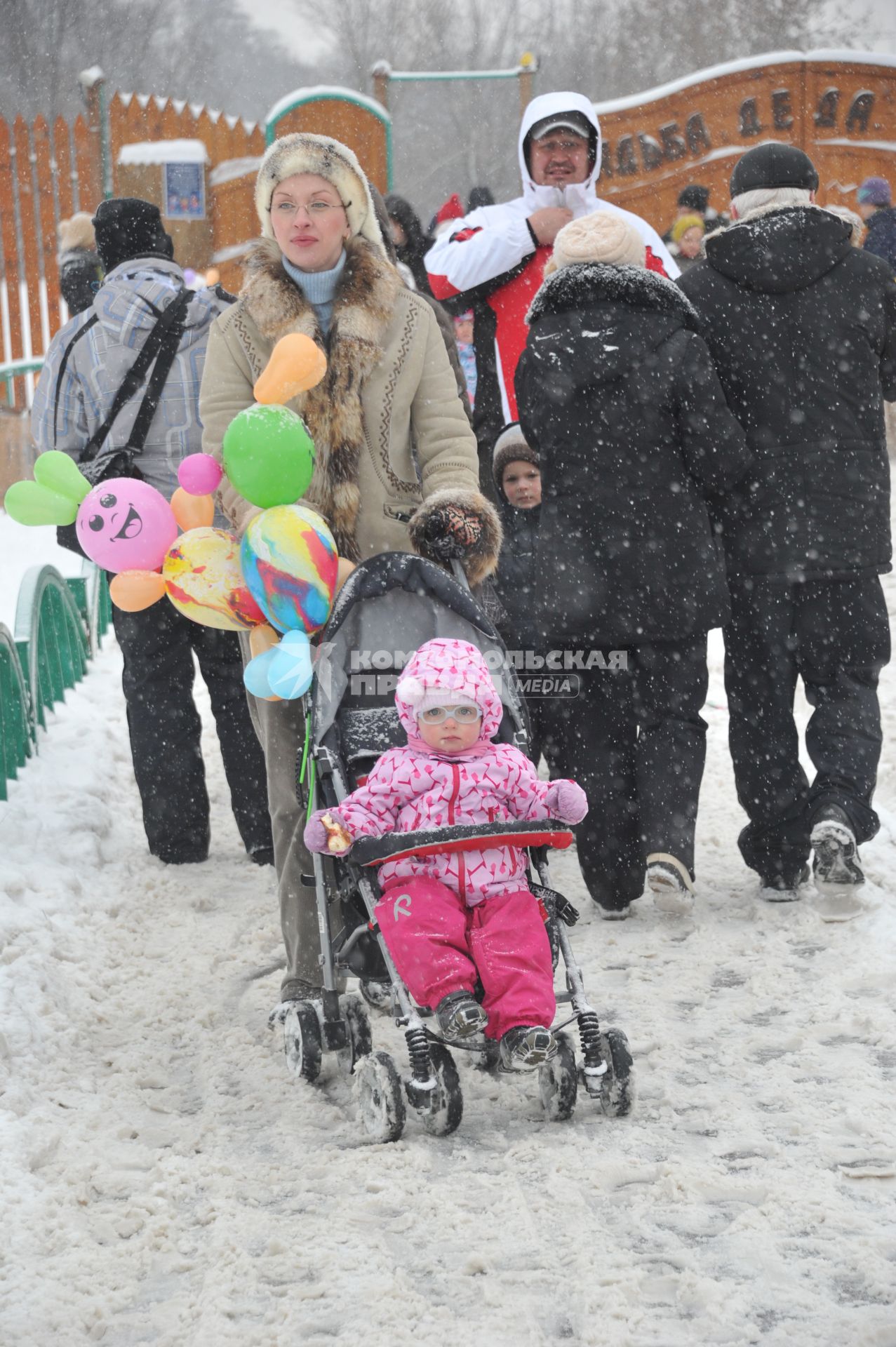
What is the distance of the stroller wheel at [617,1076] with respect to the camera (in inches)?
127

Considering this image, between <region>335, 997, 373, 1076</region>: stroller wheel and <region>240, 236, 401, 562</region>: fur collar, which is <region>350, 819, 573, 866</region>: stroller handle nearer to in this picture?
<region>335, 997, 373, 1076</region>: stroller wheel

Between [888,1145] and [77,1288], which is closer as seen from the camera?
[77,1288]

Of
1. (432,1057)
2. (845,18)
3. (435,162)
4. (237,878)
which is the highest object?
(845,18)

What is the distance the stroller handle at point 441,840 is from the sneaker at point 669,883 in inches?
51.0

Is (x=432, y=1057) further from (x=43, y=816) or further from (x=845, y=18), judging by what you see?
(x=845, y=18)

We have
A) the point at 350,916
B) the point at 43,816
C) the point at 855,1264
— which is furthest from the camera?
the point at 43,816

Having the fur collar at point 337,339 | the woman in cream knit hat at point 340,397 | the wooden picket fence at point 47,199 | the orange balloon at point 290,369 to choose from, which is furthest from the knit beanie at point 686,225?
the orange balloon at point 290,369

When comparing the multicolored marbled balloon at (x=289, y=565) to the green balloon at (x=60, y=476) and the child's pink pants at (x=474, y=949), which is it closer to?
the green balloon at (x=60, y=476)

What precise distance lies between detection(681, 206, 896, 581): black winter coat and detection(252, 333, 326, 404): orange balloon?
155cm

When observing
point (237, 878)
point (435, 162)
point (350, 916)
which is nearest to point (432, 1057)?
point (350, 916)

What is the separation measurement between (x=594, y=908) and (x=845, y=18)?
27.3 m

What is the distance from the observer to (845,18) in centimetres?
2769

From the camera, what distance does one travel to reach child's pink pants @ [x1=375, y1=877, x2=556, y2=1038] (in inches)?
126

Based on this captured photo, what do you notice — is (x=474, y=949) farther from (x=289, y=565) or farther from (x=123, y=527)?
(x=123, y=527)
